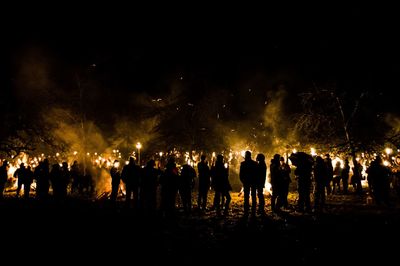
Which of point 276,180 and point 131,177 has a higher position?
point 131,177

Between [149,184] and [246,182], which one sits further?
[149,184]

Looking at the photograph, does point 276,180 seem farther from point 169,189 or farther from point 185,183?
point 169,189

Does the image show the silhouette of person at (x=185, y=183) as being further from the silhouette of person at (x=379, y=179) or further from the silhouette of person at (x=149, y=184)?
the silhouette of person at (x=379, y=179)

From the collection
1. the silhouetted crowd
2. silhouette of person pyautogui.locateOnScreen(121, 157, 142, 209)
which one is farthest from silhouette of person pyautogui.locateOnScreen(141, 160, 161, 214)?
silhouette of person pyautogui.locateOnScreen(121, 157, 142, 209)

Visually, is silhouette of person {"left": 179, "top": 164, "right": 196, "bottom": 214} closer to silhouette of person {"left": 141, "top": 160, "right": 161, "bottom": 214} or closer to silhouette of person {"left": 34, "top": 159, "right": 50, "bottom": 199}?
silhouette of person {"left": 141, "top": 160, "right": 161, "bottom": 214}

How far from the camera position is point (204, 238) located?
7453 mm

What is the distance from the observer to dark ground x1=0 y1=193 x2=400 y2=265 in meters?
5.84

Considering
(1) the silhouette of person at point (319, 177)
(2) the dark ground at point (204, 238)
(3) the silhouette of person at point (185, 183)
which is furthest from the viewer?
(3) the silhouette of person at point (185, 183)

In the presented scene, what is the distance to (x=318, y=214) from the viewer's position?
10758 millimetres

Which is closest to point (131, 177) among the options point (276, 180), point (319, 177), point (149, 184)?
point (149, 184)

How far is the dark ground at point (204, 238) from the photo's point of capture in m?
5.84

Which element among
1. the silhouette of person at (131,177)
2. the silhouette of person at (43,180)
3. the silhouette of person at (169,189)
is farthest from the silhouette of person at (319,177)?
the silhouette of person at (43,180)

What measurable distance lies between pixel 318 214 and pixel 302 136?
14999mm

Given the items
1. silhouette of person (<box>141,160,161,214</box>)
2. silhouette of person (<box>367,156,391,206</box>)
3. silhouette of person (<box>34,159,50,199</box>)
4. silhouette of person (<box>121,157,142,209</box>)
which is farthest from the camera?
silhouette of person (<box>34,159,50,199</box>)
